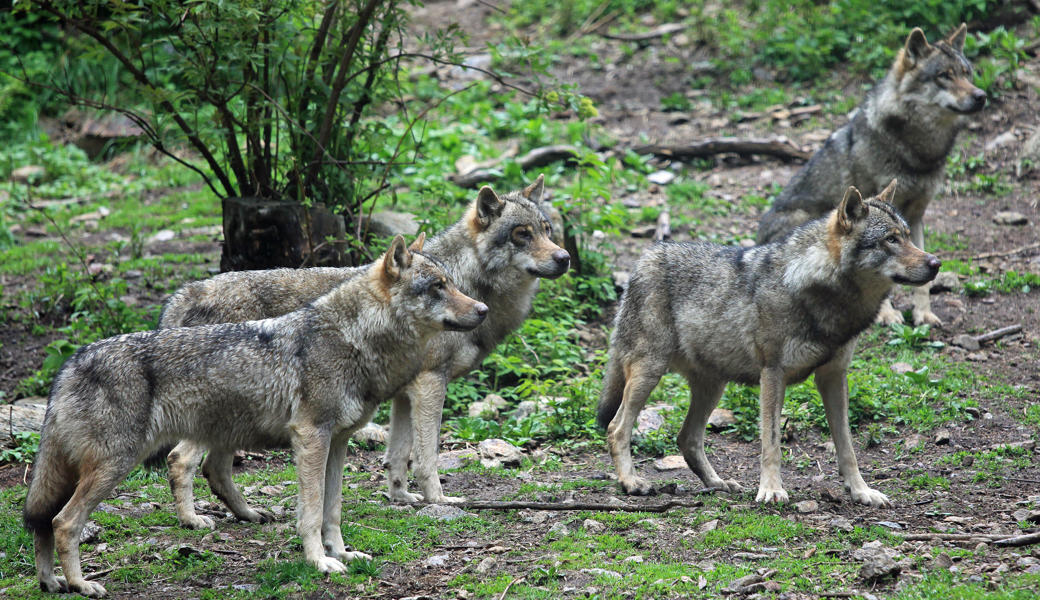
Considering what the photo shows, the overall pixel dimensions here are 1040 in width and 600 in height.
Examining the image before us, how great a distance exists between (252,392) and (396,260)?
121 centimetres

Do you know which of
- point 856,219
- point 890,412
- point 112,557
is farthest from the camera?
point 890,412

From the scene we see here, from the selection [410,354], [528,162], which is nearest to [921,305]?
[528,162]

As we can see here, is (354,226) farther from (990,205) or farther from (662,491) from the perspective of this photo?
(990,205)

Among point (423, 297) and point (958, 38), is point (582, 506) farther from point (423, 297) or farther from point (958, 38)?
point (958, 38)

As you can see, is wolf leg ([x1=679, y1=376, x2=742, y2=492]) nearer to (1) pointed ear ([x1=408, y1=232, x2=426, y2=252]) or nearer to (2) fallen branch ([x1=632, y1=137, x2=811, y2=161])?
(1) pointed ear ([x1=408, y1=232, x2=426, y2=252])

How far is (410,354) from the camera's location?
607 cm

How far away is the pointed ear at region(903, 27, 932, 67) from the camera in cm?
1013

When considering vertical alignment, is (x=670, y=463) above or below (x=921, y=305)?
below

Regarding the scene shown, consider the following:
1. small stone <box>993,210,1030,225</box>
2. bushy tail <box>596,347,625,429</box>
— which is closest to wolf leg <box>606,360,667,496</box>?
bushy tail <box>596,347,625,429</box>

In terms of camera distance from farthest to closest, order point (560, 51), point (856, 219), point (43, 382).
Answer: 1. point (560, 51)
2. point (43, 382)
3. point (856, 219)

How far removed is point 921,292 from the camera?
10.0 metres

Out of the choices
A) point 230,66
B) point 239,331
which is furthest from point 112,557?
point 230,66

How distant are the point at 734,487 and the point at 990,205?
25.3ft

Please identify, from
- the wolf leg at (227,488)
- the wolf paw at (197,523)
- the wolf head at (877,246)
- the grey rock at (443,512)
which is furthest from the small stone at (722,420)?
the wolf paw at (197,523)
